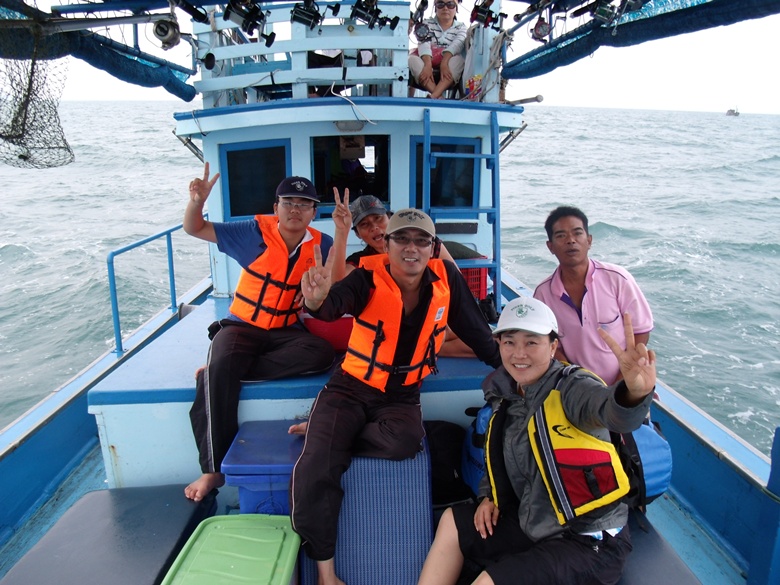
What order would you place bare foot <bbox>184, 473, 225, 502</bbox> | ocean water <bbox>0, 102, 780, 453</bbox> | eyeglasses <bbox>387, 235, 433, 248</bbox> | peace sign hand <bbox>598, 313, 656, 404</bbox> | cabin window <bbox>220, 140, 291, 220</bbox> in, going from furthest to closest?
ocean water <bbox>0, 102, 780, 453</bbox> → cabin window <bbox>220, 140, 291, 220</bbox> → bare foot <bbox>184, 473, 225, 502</bbox> → eyeglasses <bbox>387, 235, 433, 248</bbox> → peace sign hand <bbox>598, 313, 656, 404</bbox>

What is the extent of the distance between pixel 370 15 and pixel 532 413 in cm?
321

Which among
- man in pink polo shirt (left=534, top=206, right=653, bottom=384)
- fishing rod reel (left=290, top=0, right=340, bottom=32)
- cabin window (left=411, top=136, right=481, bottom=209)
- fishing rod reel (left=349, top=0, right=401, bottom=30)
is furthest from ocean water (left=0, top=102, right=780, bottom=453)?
fishing rod reel (left=290, top=0, right=340, bottom=32)

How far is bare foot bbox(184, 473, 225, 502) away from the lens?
2.80m

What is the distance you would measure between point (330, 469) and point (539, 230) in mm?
14312

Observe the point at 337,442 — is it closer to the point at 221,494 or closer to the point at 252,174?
the point at 221,494

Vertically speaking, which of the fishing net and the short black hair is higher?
the fishing net

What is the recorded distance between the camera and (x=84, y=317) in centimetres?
992

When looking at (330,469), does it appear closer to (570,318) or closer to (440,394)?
(440,394)

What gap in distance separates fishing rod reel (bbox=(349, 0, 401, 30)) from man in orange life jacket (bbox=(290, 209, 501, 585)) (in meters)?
2.11

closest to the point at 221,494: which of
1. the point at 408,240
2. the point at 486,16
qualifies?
the point at 408,240

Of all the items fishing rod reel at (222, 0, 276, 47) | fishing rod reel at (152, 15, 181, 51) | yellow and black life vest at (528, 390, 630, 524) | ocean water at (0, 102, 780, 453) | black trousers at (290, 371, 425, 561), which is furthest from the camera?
ocean water at (0, 102, 780, 453)

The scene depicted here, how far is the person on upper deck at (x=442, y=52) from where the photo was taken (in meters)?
5.22

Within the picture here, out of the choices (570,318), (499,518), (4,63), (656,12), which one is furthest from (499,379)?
(4,63)

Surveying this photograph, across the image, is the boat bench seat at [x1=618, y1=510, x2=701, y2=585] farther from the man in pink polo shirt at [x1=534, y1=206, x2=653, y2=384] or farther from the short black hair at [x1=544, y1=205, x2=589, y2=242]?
the short black hair at [x1=544, y1=205, x2=589, y2=242]
